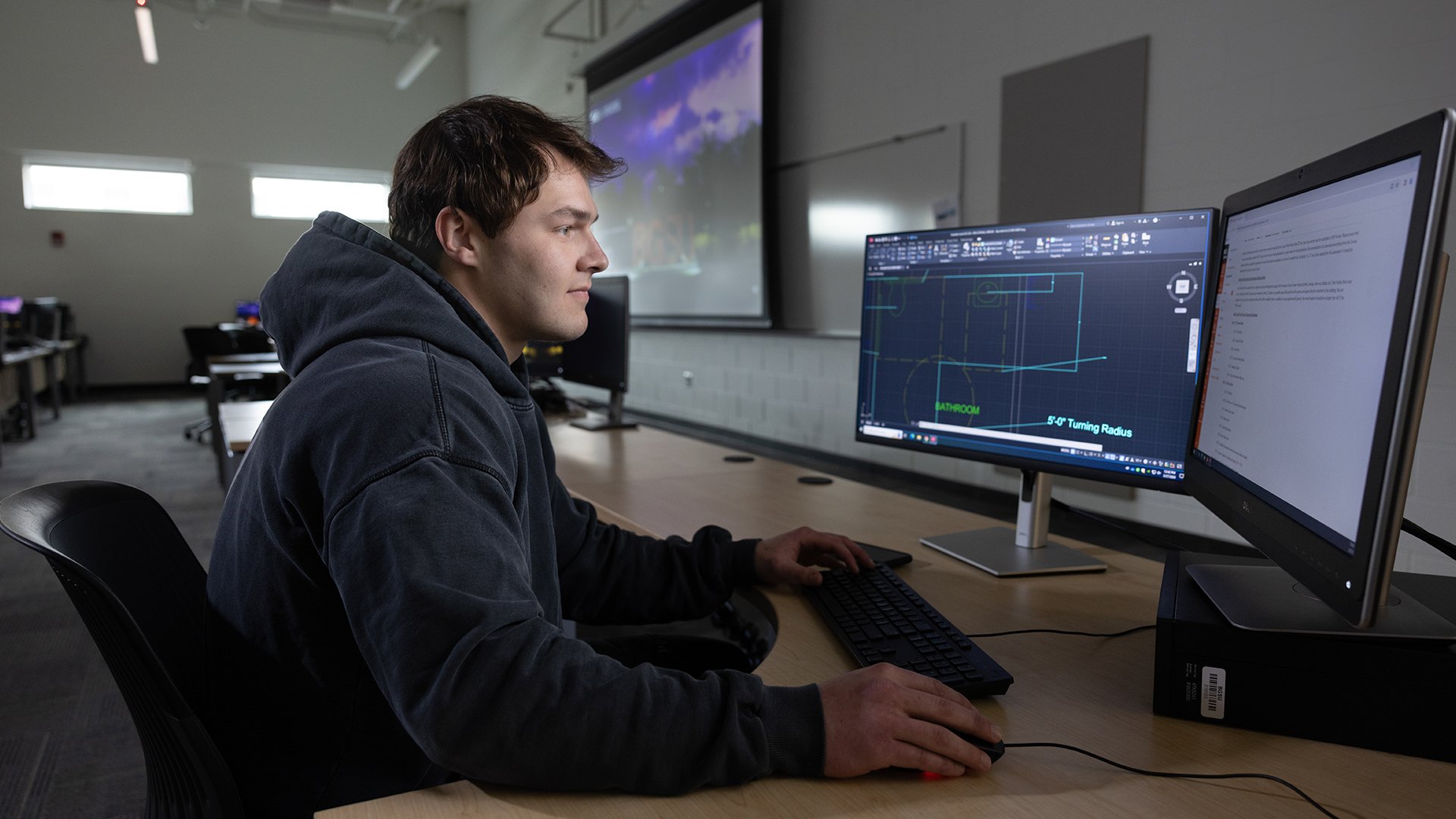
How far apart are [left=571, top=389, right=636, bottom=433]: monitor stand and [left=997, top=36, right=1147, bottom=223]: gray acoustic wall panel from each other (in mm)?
1686

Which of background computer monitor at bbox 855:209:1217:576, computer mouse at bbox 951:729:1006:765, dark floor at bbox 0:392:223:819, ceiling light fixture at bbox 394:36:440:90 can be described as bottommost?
dark floor at bbox 0:392:223:819

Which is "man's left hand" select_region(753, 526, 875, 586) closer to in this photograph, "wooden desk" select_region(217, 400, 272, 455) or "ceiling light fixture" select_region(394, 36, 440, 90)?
"wooden desk" select_region(217, 400, 272, 455)

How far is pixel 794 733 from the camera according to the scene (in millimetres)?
743

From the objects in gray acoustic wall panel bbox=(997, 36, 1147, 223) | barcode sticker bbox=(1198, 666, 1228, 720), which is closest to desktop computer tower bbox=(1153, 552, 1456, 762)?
barcode sticker bbox=(1198, 666, 1228, 720)

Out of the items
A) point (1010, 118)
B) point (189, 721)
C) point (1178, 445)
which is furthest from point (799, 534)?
point (1010, 118)

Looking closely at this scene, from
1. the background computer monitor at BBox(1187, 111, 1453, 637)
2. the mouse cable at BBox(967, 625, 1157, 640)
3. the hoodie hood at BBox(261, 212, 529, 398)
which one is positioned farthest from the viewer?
the mouse cable at BBox(967, 625, 1157, 640)

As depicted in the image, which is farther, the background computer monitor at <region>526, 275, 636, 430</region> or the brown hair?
the background computer monitor at <region>526, 275, 636, 430</region>

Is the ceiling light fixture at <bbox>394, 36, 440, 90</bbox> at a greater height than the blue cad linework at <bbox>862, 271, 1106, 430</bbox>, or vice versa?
the ceiling light fixture at <bbox>394, 36, 440, 90</bbox>

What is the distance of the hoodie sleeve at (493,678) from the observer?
0.68m

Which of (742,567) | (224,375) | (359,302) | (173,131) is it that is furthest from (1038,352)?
(173,131)

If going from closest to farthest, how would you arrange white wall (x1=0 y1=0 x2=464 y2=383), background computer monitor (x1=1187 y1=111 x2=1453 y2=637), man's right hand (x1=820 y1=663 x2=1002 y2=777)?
background computer monitor (x1=1187 y1=111 x2=1453 y2=637) → man's right hand (x1=820 y1=663 x2=1002 y2=777) → white wall (x1=0 y1=0 x2=464 y2=383)

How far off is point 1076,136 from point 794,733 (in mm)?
3051

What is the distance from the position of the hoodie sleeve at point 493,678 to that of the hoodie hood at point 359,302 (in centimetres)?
18

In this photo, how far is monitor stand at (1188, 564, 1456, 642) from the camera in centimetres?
74
